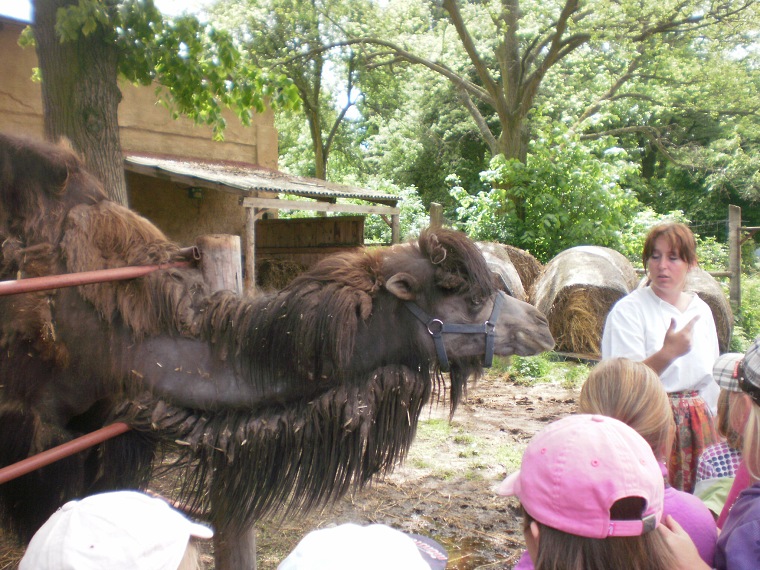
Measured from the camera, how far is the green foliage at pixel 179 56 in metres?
4.20

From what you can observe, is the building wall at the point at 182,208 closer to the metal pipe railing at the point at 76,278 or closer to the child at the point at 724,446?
the metal pipe railing at the point at 76,278

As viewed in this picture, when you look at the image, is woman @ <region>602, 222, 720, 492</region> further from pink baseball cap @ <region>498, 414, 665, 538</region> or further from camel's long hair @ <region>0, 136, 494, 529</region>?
pink baseball cap @ <region>498, 414, 665, 538</region>

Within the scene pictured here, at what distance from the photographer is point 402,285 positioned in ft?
8.89

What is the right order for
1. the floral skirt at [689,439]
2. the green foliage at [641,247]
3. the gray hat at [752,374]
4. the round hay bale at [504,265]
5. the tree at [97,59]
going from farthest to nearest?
1. the green foliage at [641,247]
2. the round hay bale at [504,265]
3. the tree at [97,59]
4. the floral skirt at [689,439]
5. the gray hat at [752,374]

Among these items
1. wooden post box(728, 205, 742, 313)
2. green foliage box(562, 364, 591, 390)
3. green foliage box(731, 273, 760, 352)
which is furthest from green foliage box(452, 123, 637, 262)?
green foliage box(562, 364, 591, 390)

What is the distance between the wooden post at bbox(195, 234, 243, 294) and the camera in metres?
2.82

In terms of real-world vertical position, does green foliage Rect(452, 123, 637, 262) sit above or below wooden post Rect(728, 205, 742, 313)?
above

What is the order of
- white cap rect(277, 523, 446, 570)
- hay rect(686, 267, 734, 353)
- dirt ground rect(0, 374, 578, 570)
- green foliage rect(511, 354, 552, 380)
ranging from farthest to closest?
hay rect(686, 267, 734, 353) < green foliage rect(511, 354, 552, 380) < dirt ground rect(0, 374, 578, 570) < white cap rect(277, 523, 446, 570)

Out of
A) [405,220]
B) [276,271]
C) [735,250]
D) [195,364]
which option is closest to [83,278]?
[195,364]

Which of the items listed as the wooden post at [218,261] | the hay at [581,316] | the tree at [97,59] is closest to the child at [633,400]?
the wooden post at [218,261]

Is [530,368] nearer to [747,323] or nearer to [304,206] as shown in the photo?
[304,206]

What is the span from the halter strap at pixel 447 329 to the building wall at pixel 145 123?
17.5 feet

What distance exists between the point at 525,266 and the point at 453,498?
706 cm

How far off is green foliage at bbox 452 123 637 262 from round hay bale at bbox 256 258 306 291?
5.00 metres
